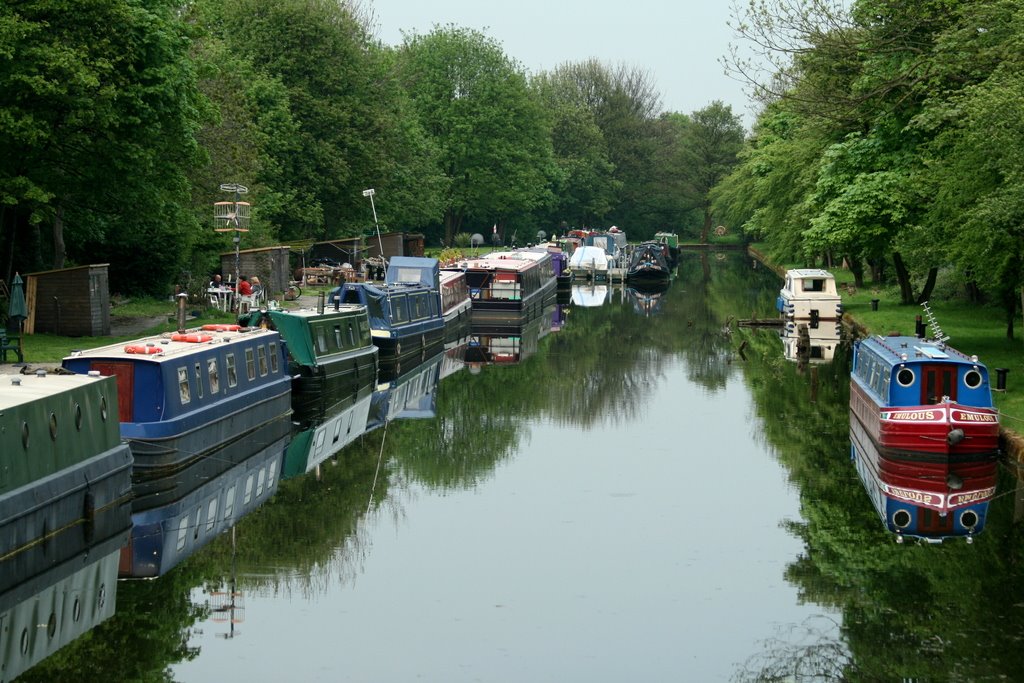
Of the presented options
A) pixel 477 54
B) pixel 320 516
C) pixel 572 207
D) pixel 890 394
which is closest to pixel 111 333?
pixel 320 516

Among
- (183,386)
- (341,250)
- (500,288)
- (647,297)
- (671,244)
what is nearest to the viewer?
(183,386)

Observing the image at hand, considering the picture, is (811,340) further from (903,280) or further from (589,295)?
(589,295)

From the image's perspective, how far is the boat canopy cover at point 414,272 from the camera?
46875mm

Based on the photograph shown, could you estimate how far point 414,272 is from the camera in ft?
155

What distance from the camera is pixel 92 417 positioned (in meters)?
19.9

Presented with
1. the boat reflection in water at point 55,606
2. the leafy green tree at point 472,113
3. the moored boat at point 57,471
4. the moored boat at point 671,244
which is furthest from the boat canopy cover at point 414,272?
the moored boat at point 671,244

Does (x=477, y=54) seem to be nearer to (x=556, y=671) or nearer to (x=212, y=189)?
(x=212, y=189)

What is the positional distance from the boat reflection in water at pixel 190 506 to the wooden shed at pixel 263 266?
24958 mm

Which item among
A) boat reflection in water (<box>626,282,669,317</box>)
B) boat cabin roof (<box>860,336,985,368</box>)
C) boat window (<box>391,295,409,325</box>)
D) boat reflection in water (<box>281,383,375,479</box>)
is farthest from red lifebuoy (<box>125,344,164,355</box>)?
boat reflection in water (<box>626,282,669,317</box>)

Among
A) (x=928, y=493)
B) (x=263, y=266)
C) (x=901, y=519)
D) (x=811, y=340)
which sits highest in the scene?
(x=263, y=266)

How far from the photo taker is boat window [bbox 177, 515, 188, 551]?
64.2ft

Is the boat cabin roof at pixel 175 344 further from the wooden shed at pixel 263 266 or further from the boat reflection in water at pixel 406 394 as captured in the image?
the wooden shed at pixel 263 266

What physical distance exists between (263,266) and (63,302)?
1639cm

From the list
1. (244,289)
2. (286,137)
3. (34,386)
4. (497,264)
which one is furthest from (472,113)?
(34,386)
